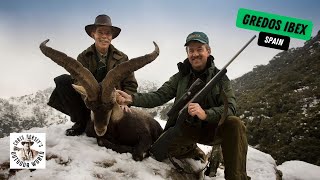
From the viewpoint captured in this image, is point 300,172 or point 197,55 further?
point 300,172

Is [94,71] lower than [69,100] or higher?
higher

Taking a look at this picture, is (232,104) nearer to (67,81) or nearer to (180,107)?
(180,107)

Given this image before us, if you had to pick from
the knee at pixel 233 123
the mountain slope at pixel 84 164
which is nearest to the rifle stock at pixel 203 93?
the knee at pixel 233 123

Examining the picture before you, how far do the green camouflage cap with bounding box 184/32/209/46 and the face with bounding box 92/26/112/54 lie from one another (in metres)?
1.64

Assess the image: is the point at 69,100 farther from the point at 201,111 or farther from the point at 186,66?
the point at 201,111

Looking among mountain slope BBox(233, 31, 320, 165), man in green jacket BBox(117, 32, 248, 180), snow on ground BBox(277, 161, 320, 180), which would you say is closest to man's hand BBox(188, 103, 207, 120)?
man in green jacket BBox(117, 32, 248, 180)

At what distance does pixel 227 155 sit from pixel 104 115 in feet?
6.61

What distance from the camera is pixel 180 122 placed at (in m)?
5.28

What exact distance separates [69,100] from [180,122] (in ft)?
7.50

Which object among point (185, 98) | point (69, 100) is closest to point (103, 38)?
point (69, 100)

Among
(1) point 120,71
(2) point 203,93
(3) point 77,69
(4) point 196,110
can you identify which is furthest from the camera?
(1) point 120,71

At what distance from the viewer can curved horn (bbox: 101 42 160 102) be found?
5.28 m

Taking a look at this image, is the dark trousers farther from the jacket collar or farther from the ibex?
the jacket collar

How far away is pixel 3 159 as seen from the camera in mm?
4711
